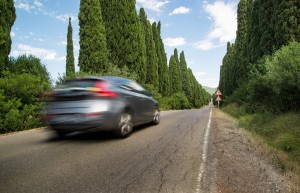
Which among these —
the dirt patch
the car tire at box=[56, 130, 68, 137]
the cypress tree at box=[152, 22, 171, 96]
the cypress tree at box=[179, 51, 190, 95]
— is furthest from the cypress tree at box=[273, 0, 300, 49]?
the cypress tree at box=[179, 51, 190, 95]

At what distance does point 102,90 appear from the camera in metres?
8.00

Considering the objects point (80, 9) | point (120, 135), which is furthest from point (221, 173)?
point (80, 9)

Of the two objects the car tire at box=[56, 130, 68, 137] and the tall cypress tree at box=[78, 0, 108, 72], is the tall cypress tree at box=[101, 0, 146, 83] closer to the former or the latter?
the tall cypress tree at box=[78, 0, 108, 72]

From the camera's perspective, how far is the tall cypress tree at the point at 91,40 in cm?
2417

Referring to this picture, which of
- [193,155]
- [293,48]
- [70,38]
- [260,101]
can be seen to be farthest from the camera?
[70,38]

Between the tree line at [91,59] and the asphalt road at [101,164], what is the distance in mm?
3582

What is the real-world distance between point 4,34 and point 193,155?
10409mm

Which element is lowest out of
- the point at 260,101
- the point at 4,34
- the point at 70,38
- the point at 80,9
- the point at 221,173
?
the point at 221,173

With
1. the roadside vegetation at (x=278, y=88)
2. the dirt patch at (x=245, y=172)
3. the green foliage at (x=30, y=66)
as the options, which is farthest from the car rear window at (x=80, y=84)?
the green foliage at (x=30, y=66)

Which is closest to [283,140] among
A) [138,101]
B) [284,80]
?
[284,80]

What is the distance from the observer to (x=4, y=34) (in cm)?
1332

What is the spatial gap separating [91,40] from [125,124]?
16706mm

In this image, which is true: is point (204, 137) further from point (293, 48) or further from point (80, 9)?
point (80, 9)

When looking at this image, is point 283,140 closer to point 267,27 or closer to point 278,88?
point 278,88
